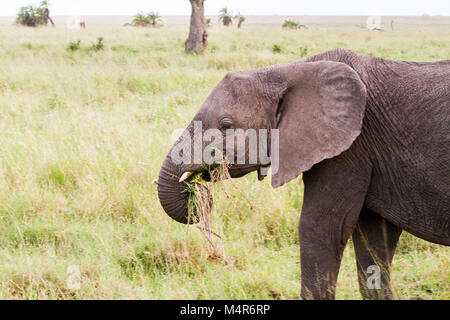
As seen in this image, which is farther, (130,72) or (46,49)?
(46,49)

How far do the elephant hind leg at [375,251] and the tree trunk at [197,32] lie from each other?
44.1 feet

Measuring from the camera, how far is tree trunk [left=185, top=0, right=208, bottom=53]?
16.3 meters

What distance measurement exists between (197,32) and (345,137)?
1401 cm

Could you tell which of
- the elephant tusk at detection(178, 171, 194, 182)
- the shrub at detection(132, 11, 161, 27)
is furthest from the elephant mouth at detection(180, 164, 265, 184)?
the shrub at detection(132, 11, 161, 27)

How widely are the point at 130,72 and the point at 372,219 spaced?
783 cm

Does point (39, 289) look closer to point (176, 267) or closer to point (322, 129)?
point (176, 267)

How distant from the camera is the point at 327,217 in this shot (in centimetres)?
299

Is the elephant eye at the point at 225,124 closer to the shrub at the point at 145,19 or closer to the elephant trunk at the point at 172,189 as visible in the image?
the elephant trunk at the point at 172,189

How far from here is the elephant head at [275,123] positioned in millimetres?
2918

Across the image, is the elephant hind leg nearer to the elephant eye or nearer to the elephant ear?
the elephant ear

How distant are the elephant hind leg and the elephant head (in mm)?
722

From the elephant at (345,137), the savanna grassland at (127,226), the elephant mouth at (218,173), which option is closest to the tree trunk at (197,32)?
the savanna grassland at (127,226)
